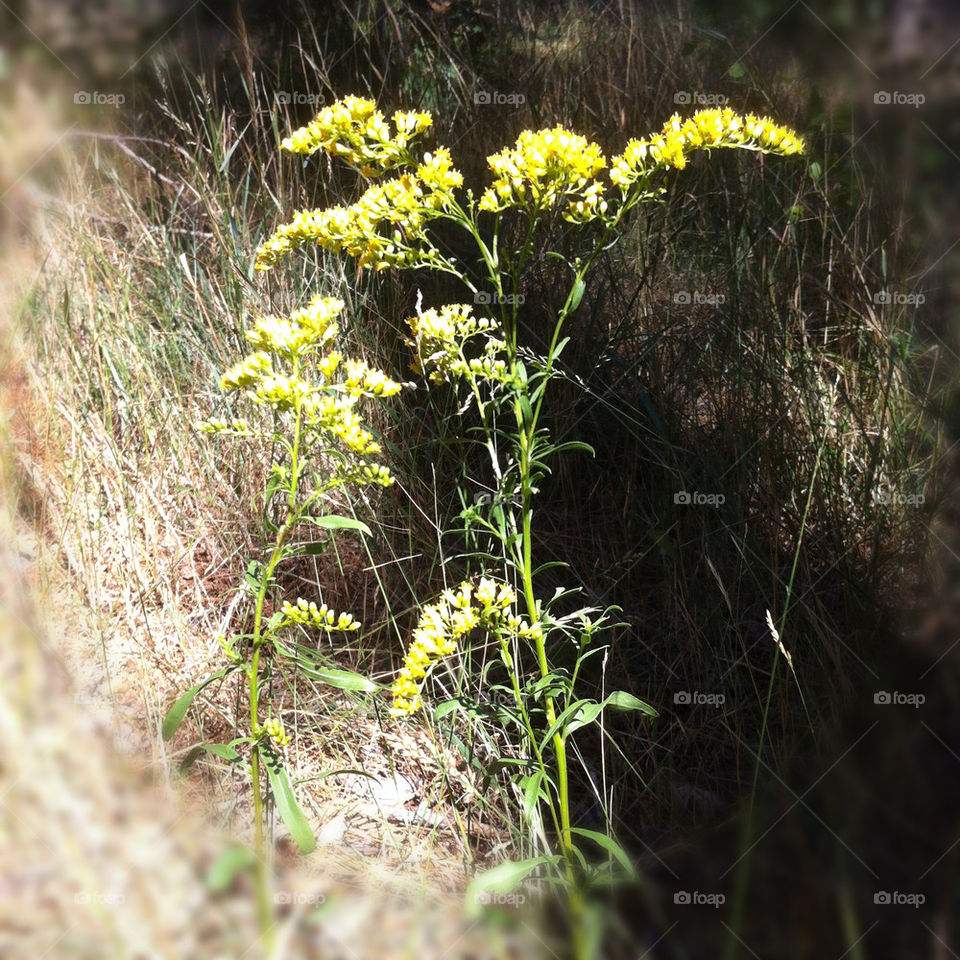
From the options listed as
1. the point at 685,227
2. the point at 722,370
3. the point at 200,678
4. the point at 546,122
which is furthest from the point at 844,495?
the point at 200,678

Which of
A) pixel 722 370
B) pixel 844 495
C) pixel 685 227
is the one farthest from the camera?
pixel 685 227

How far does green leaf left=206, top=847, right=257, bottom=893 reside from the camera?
1639 millimetres

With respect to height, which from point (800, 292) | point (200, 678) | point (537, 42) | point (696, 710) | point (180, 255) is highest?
point (537, 42)

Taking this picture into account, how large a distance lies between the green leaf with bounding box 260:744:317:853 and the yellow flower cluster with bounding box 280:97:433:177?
3.77 ft

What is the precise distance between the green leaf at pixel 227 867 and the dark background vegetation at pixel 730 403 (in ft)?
2.09

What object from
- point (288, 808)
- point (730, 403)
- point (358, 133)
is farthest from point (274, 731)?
point (730, 403)

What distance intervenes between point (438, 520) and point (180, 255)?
4.00 ft

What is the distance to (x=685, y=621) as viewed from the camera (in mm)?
2012

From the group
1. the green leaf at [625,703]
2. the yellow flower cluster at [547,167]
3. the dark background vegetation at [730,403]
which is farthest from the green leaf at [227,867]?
the yellow flower cluster at [547,167]

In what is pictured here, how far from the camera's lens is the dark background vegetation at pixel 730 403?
5.29ft

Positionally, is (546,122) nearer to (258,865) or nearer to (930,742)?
(930,742)

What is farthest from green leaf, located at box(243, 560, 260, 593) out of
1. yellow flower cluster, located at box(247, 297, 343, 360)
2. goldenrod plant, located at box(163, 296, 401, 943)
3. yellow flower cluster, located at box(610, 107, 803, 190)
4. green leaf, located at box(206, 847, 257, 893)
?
yellow flower cluster, located at box(610, 107, 803, 190)

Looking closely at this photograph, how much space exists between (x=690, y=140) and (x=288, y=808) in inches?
55.5

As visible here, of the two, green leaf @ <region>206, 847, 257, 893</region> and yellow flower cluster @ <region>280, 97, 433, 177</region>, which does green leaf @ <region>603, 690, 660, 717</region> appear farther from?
yellow flower cluster @ <region>280, 97, 433, 177</region>
